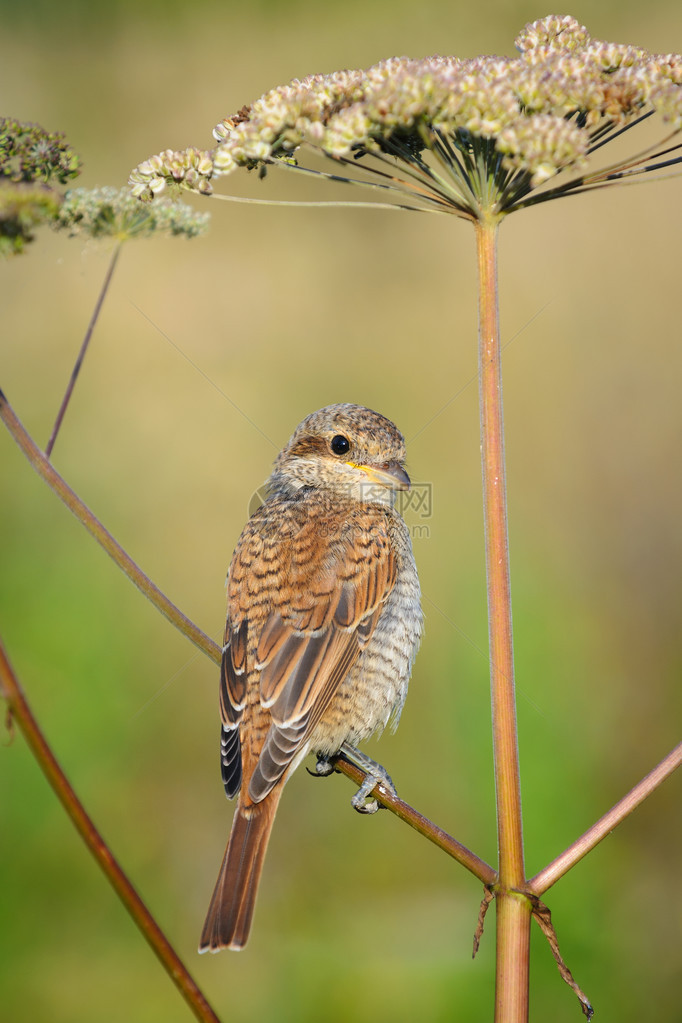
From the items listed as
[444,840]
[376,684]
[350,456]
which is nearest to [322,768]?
[376,684]

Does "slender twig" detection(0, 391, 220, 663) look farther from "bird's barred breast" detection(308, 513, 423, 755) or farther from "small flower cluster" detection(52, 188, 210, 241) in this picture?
"bird's barred breast" detection(308, 513, 423, 755)

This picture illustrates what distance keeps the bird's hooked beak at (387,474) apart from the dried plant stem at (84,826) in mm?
2244

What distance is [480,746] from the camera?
429cm

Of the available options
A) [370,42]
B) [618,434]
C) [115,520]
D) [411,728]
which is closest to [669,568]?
[618,434]

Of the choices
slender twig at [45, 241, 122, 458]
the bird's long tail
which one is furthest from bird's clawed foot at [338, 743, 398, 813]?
slender twig at [45, 241, 122, 458]

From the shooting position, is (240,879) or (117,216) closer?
(117,216)

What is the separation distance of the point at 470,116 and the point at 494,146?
0.16 m

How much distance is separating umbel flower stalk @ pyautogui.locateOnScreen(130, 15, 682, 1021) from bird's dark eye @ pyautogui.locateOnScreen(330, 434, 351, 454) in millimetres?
1678

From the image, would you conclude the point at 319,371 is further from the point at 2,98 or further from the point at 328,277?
the point at 2,98

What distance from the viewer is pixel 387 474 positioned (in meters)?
3.71

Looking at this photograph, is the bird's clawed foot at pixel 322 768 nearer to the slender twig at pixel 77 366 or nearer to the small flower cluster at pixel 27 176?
the slender twig at pixel 77 366

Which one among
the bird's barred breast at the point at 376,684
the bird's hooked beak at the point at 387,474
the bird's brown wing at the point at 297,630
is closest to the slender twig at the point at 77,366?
the bird's brown wing at the point at 297,630

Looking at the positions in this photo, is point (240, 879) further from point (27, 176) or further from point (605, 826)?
point (27, 176)

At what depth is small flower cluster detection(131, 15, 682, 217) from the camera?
1859mm
